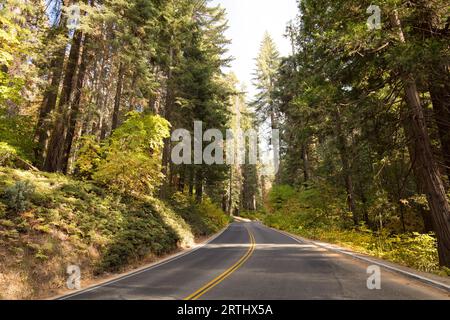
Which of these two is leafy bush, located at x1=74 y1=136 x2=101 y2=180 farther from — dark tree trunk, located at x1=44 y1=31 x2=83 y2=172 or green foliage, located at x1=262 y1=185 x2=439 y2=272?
green foliage, located at x1=262 y1=185 x2=439 y2=272

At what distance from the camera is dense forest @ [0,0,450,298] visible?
9938 millimetres

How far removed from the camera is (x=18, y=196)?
33.7 feet

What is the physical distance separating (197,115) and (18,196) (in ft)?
63.1

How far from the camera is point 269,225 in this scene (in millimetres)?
40906

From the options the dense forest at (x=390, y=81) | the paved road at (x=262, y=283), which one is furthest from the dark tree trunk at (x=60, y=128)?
the dense forest at (x=390, y=81)

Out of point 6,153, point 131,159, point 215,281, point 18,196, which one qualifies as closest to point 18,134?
point 6,153

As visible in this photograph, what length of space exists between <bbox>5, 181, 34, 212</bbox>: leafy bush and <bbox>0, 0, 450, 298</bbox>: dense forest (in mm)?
48

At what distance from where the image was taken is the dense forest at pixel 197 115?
32.6ft

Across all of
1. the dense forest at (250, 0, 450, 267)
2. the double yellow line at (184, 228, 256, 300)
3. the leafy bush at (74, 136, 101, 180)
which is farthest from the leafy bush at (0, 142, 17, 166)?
the dense forest at (250, 0, 450, 267)

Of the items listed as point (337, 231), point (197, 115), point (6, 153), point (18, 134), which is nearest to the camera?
point (6, 153)

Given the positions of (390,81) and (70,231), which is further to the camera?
(390,81)

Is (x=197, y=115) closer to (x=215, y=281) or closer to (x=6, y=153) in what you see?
(x=6, y=153)

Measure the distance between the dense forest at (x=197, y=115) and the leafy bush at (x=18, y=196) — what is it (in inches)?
1.9
